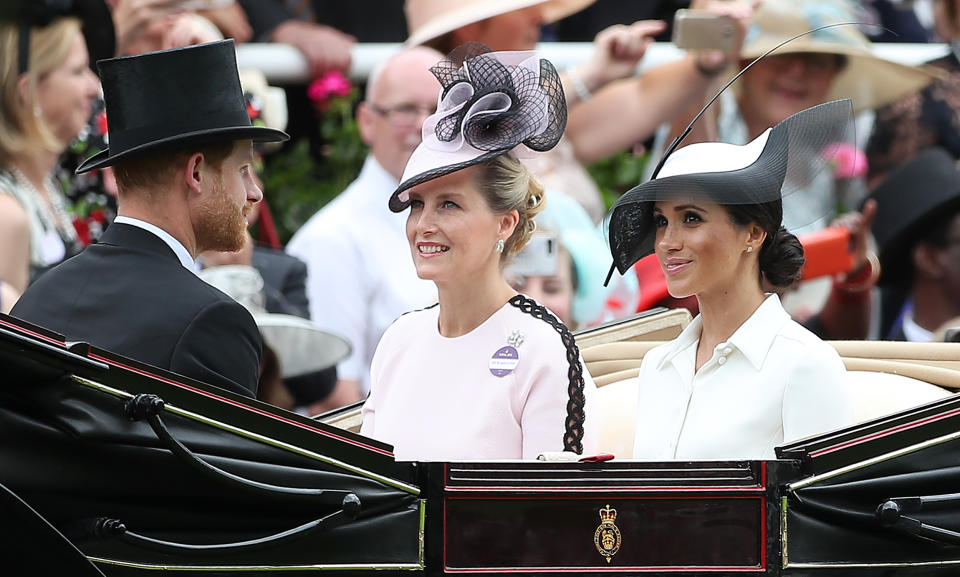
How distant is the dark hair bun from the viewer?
3.34 meters

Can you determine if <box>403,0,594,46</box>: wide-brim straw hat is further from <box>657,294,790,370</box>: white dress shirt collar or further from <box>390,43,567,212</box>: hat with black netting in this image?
<box>657,294,790,370</box>: white dress shirt collar

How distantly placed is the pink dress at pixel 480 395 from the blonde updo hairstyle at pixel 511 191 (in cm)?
17

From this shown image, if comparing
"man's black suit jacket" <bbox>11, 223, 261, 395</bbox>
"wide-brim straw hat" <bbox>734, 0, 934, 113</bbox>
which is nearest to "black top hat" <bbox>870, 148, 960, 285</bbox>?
"wide-brim straw hat" <bbox>734, 0, 934, 113</bbox>

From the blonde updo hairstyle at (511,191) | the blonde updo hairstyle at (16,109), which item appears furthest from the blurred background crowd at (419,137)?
the blonde updo hairstyle at (511,191)

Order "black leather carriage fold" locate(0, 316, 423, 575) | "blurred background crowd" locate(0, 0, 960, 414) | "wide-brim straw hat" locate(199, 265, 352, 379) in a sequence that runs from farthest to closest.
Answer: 1. "blurred background crowd" locate(0, 0, 960, 414)
2. "wide-brim straw hat" locate(199, 265, 352, 379)
3. "black leather carriage fold" locate(0, 316, 423, 575)

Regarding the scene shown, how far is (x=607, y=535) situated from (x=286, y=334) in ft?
7.57

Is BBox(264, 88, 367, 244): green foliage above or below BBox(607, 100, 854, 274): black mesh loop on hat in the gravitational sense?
above

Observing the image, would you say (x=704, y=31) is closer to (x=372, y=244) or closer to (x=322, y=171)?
(x=372, y=244)

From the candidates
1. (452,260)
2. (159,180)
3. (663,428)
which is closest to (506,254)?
(452,260)

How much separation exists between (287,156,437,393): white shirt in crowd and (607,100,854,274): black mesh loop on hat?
218cm

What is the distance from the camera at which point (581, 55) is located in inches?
260

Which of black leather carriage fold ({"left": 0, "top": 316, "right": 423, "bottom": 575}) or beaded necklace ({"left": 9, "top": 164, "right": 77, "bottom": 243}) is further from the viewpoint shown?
beaded necklace ({"left": 9, "top": 164, "right": 77, "bottom": 243})

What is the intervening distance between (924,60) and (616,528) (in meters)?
4.70

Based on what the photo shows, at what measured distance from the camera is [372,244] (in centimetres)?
563
